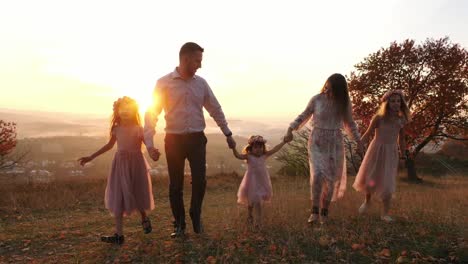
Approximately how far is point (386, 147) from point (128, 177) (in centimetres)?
467

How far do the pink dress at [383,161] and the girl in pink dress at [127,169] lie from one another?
406 centimetres

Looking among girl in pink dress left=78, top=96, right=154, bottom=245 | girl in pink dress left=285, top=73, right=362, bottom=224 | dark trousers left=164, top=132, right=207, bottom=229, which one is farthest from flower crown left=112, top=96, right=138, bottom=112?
girl in pink dress left=285, top=73, right=362, bottom=224

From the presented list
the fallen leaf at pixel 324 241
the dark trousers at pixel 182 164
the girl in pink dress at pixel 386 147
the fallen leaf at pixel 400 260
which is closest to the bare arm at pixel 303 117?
the girl in pink dress at pixel 386 147

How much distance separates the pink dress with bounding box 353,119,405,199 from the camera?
690 cm

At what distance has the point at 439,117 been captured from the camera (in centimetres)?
2103

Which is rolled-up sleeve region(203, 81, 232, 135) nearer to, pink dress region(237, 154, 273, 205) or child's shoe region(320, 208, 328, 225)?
pink dress region(237, 154, 273, 205)

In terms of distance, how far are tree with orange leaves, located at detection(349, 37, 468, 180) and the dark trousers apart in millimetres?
16485

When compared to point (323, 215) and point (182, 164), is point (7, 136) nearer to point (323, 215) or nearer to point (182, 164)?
point (182, 164)

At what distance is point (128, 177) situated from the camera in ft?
20.4

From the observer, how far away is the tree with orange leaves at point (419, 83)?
Answer: 66.5 feet

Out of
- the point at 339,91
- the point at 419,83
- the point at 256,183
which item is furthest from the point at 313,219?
the point at 419,83

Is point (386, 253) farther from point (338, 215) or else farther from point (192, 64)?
point (192, 64)

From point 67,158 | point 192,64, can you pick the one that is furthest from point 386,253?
point 67,158

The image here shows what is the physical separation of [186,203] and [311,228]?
6.54 meters
